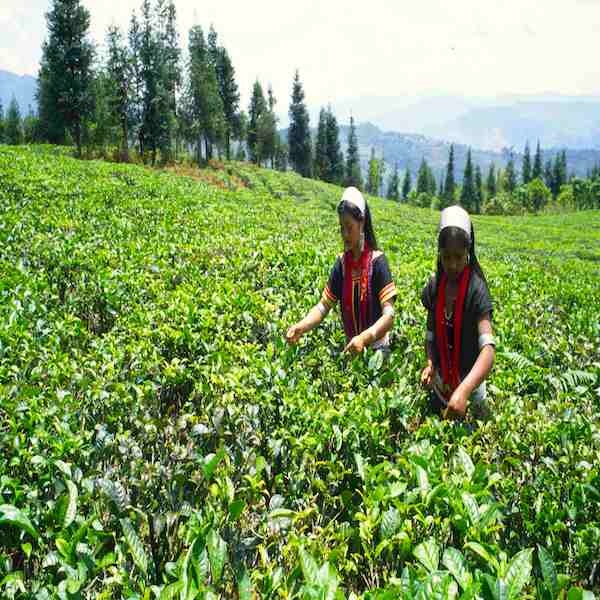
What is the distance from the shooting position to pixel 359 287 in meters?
4.14

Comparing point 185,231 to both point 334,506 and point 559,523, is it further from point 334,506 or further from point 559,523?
point 559,523

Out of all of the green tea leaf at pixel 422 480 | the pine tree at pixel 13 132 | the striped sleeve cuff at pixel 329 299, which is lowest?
the green tea leaf at pixel 422 480

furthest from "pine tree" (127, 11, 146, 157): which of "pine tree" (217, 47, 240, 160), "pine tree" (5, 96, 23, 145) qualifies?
"pine tree" (5, 96, 23, 145)

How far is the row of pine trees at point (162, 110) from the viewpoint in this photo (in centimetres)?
3591

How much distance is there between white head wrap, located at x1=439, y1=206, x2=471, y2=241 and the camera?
3.08m

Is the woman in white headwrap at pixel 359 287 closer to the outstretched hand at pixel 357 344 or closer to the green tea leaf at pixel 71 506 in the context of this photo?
the outstretched hand at pixel 357 344

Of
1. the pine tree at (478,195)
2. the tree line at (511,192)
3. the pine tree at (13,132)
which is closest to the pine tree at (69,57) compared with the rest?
the pine tree at (13,132)

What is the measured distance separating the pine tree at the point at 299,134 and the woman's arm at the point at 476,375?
233 feet

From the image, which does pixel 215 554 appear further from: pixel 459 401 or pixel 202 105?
pixel 202 105

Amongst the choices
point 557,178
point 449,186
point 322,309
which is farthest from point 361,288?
point 557,178

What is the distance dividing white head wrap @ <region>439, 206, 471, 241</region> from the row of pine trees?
1477 inches

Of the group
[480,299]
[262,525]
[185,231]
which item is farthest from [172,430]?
[185,231]

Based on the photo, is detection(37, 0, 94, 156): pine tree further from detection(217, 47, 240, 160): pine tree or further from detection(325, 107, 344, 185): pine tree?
detection(325, 107, 344, 185): pine tree

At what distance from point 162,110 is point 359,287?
43632 millimetres
